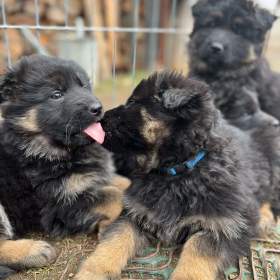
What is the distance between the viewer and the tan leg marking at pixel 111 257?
2586mm

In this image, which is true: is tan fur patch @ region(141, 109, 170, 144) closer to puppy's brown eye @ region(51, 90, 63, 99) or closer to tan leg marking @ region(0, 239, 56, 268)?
puppy's brown eye @ region(51, 90, 63, 99)

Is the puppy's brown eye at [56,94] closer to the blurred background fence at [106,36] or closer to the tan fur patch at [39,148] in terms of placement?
the tan fur patch at [39,148]

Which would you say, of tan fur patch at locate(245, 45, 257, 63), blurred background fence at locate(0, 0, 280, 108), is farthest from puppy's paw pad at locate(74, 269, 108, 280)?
blurred background fence at locate(0, 0, 280, 108)

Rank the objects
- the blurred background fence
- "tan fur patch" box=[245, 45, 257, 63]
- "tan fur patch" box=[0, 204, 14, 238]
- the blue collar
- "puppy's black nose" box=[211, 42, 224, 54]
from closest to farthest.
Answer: the blue collar → "tan fur patch" box=[0, 204, 14, 238] → "puppy's black nose" box=[211, 42, 224, 54] → "tan fur patch" box=[245, 45, 257, 63] → the blurred background fence

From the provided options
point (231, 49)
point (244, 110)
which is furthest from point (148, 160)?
point (231, 49)

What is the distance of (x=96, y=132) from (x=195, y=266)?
1202 millimetres

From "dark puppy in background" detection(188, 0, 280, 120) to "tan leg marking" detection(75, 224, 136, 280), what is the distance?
6.96 ft

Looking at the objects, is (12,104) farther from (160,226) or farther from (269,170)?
(269,170)

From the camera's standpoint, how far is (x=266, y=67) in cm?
466

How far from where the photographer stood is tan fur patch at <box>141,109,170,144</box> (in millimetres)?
2686

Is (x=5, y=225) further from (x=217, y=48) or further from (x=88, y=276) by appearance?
(x=217, y=48)

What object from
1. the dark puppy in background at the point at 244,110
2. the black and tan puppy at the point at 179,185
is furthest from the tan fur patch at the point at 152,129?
the dark puppy in background at the point at 244,110

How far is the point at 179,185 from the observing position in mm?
2795

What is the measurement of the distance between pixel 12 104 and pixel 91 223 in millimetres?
1113
